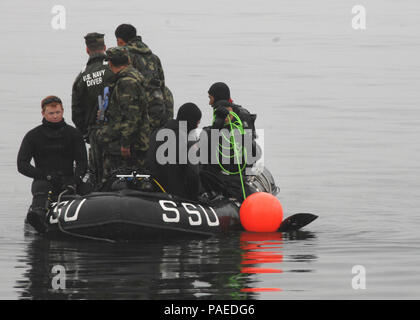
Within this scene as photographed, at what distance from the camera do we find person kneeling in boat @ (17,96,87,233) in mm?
15641

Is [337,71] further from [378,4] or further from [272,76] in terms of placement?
[378,4]

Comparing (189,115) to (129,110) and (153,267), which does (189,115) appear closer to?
(129,110)

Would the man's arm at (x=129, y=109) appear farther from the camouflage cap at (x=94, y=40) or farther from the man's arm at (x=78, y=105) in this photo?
the camouflage cap at (x=94, y=40)

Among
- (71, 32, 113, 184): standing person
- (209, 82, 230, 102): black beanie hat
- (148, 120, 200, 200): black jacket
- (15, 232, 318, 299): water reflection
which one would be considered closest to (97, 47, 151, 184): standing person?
(71, 32, 113, 184): standing person

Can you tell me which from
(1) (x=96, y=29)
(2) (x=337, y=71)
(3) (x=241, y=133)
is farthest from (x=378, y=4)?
(3) (x=241, y=133)

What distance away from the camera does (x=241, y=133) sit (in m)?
16.8

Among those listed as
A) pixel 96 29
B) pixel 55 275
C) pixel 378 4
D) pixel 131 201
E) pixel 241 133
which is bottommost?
pixel 55 275

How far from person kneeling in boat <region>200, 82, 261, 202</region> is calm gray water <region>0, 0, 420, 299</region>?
3.22ft

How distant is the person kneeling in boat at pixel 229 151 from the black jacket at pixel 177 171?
76 cm

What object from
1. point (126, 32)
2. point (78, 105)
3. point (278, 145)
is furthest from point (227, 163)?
point (278, 145)

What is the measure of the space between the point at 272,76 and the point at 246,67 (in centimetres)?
185

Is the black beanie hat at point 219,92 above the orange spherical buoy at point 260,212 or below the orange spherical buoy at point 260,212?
above

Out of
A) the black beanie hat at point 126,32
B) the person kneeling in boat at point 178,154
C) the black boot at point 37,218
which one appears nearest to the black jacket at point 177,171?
the person kneeling in boat at point 178,154

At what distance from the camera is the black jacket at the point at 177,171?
15758mm
